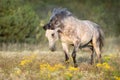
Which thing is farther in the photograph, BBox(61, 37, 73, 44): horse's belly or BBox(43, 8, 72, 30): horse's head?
BBox(61, 37, 73, 44): horse's belly

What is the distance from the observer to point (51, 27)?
1366 centimetres

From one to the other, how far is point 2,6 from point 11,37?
1685 mm

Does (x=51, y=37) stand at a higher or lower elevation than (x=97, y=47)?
higher

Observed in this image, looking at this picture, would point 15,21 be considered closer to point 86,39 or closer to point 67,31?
point 86,39

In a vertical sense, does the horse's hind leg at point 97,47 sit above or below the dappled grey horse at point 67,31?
below

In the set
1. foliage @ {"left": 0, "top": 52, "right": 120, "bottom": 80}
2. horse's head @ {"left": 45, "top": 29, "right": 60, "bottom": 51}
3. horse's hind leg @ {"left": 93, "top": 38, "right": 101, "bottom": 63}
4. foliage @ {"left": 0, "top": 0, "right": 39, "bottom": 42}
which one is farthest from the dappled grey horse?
foliage @ {"left": 0, "top": 0, "right": 39, "bottom": 42}

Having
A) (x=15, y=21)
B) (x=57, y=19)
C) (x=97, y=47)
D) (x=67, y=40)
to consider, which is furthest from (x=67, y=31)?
(x=15, y=21)

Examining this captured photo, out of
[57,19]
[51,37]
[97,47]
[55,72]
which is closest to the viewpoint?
[55,72]

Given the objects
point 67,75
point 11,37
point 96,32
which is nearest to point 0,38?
point 11,37

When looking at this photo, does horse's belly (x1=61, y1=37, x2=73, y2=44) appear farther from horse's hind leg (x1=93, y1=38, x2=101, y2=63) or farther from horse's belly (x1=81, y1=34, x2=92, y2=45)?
horse's hind leg (x1=93, y1=38, x2=101, y2=63)

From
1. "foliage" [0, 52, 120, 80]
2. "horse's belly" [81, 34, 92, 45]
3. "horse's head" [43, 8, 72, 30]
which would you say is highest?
"horse's head" [43, 8, 72, 30]

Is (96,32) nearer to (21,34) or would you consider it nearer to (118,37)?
(21,34)

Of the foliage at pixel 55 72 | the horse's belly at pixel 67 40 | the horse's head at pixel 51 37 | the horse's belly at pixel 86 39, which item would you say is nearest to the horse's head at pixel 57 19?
the horse's head at pixel 51 37

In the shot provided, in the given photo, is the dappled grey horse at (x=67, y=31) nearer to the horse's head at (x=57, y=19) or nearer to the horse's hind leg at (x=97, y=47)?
the horse's head at (x=57, y=19)
